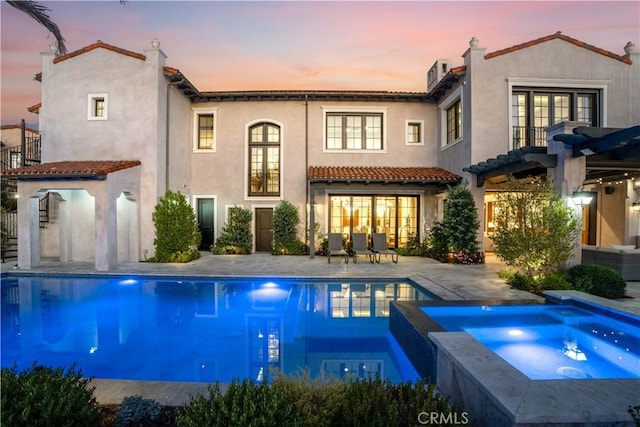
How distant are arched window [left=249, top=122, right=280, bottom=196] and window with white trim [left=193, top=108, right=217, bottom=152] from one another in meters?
1.82

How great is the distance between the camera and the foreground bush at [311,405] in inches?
89.9

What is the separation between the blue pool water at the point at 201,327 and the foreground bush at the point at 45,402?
169 cm

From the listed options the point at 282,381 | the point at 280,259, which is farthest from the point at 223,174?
the point at 282,381

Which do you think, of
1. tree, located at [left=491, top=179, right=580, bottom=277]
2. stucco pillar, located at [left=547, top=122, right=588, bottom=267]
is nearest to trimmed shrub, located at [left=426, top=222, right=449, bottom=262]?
tree, located at [left=491, top=179, right=580, bottom=277]

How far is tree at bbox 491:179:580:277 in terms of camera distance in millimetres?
8422

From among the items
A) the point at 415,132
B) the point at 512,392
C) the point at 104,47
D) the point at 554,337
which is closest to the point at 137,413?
the point at 512,392

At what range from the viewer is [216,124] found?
1598 centimetres

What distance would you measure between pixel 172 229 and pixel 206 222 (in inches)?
140

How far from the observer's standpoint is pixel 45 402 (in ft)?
7.53

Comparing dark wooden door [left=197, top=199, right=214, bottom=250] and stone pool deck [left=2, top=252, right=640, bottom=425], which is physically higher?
dark wooden door [left=197, top=199, right=214, bottom=250]

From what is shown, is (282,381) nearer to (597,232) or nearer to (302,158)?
(302,158)

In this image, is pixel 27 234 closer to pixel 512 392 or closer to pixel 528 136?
pixel 512 392

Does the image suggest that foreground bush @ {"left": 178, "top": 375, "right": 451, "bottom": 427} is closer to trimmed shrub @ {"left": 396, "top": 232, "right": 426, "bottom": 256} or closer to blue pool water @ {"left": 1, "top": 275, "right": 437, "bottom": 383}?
blue pool water @ {"left": 1, "top": 275, "right": 437, "bottom": 383}

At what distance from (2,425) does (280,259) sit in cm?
1131
